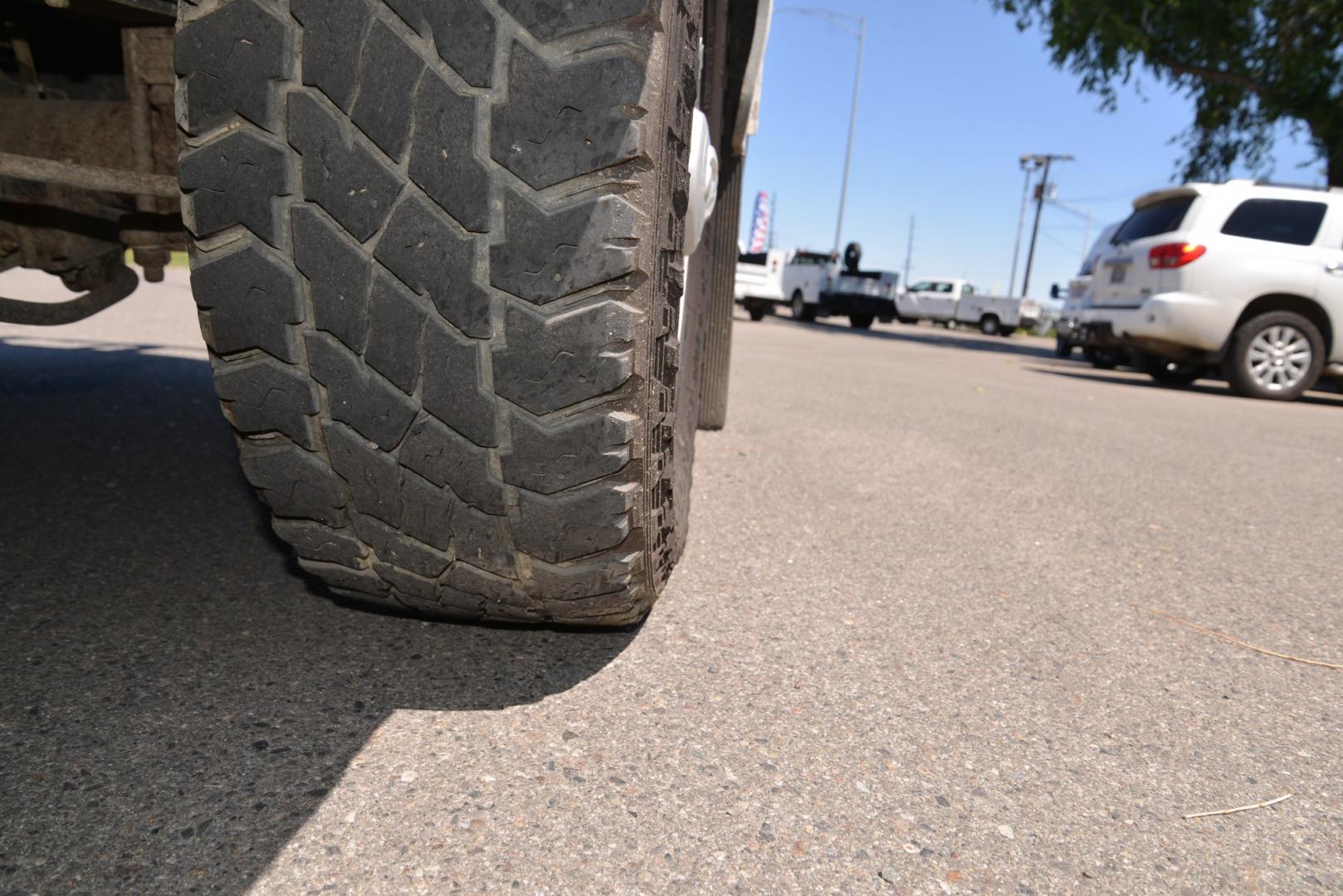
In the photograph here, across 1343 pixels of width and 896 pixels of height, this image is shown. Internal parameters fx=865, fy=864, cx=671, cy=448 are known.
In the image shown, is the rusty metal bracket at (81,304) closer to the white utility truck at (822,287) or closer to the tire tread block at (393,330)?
the tire tread block at (393,330)

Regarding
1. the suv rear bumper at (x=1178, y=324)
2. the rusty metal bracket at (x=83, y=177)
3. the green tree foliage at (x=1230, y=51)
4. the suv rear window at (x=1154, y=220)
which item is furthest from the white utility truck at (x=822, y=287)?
the rusty metal bracket at (x=83, y=177)

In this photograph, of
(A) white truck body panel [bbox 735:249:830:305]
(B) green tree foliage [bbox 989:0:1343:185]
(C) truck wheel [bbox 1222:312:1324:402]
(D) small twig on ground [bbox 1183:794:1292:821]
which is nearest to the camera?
(D) small twig on ground [bbox 1183:794:1292:821]

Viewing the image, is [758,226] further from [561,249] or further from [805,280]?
[561,249]

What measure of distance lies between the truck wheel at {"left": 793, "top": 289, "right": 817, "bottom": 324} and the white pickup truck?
4945mm

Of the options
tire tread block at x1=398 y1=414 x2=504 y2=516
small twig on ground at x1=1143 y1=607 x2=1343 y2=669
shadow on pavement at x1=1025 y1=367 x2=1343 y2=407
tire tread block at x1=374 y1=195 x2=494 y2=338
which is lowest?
shadow on pavement at x1=1025 y1=367 x2=1343 y2=407

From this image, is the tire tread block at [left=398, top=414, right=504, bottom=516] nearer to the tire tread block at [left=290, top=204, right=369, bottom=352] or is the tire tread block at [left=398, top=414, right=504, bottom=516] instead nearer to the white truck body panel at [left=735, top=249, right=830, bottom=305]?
the tire tread block at [left=290, top=204, right=369, bottom=352]

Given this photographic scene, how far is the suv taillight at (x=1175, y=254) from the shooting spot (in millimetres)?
7766

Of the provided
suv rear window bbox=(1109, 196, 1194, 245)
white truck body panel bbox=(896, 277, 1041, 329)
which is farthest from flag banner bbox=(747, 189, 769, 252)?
suv rear window bbox=(1109, 196, 1194, 245)

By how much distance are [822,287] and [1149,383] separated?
14.9 metres

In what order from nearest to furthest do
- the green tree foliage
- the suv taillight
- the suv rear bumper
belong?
the suv taillight → the suv rear bumper → the green tree foliage

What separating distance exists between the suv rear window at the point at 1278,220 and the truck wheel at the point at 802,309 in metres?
15.7

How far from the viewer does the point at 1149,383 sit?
9.56 metres

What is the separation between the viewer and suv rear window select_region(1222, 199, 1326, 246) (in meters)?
7.85

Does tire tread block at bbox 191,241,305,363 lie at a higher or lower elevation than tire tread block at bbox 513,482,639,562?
higher
